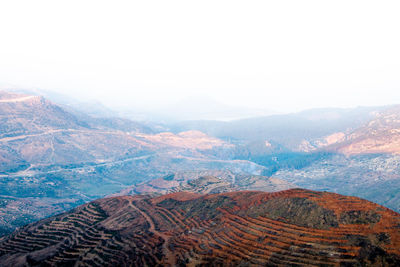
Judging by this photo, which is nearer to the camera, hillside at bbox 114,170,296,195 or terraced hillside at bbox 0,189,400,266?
terraced hillside at bbox 0,189,400,266

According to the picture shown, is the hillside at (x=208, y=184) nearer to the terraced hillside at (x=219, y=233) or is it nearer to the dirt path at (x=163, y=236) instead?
the terraced hillside at (x=219, y=233)

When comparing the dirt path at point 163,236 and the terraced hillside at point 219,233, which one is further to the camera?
the dirt path at point 163,236

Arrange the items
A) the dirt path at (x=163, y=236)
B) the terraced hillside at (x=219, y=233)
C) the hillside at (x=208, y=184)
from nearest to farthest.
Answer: the terraced hillside at (x=219, y=233)
the dirt path at (x=163, y=236)
the hillside at (x=208, y=184)

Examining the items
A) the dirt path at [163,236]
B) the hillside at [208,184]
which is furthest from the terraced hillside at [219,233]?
the hillside at [208,184]

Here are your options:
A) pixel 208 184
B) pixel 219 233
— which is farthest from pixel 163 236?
pixel 208 184

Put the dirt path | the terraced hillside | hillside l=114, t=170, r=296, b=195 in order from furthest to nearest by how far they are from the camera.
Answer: hillside l=114, t=170, r=296, b=195 → the dirt path → the terraced hillside

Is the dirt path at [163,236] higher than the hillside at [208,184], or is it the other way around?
the dirt path at [163,236]

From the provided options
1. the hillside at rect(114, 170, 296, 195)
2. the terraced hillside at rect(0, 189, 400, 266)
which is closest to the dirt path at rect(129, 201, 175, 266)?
the terraced hillside at rect(0, 189, 400, 266)

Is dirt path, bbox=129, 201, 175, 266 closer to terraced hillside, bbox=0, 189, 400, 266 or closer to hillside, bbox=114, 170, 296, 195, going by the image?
terraced hillside, bbox=0, 189, 400, 266
